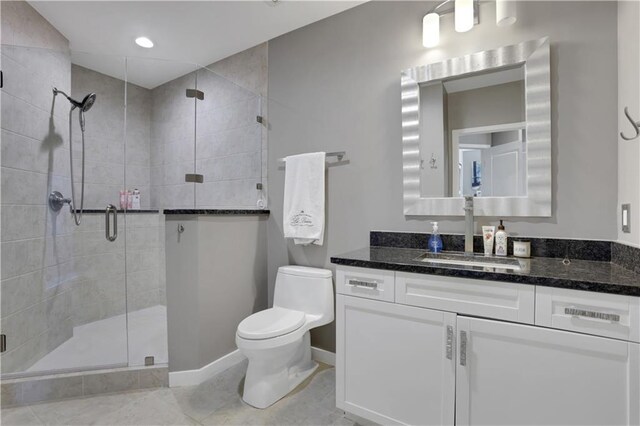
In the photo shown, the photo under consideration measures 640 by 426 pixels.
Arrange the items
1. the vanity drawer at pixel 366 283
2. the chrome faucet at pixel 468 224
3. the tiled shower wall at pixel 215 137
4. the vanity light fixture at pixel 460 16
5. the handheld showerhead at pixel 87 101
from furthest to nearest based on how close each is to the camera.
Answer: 1. the tiled shower wall at pixel 215 137
2. the handheld showerhead at pixel 87 101
3. the chrome faucet at pixel 468 224
4. the vanity light fixture at pixel 460 16
5. the vanity drawer at pixel 366 283

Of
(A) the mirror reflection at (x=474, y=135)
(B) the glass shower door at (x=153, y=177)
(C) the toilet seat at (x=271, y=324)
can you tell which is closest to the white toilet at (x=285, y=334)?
(C) the toilet seat at (x=271, y=324)

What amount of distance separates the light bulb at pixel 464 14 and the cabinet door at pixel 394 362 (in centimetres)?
144

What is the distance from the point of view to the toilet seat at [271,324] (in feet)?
5.10

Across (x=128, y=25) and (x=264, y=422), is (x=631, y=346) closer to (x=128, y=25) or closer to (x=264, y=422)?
(x=264, y=422)

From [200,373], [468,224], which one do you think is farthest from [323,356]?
[468,224]

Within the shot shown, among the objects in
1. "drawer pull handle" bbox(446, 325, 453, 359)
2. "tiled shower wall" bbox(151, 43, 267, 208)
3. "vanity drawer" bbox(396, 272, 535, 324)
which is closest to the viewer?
"vanity drawer" bbox(396, 272, 535, 324)

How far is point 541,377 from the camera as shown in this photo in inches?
41.4

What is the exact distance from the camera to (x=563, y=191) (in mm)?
1437

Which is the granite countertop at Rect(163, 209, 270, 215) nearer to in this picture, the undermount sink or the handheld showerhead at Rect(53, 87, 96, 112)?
the handheld showerhead at Rect(53, 87, 96, 112)

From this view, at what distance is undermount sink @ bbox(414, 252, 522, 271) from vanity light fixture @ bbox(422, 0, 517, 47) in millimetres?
1169

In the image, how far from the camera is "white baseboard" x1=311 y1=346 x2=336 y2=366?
2.09 meters

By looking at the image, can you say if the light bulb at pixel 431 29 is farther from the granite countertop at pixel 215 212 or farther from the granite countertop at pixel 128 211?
the granite countertop at pixel 128 211

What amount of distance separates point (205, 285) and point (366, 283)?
111 cm

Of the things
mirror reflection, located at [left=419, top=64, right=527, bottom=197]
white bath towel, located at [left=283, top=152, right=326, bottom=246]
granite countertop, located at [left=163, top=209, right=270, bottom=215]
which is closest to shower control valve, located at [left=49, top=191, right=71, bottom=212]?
granite countertop, located at [left=163, top=209, right=270, bottom=215]
